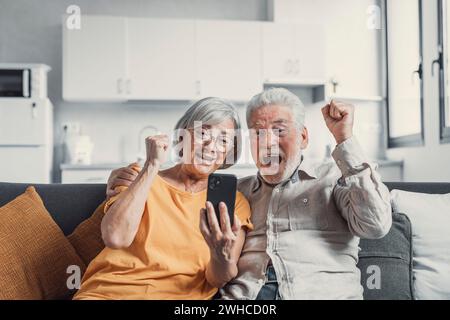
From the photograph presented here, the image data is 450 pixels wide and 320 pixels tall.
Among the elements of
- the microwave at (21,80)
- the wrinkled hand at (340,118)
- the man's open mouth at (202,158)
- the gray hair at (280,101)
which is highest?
the microwave at (21,80)

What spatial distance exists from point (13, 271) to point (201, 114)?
69cm

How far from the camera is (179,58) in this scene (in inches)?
153

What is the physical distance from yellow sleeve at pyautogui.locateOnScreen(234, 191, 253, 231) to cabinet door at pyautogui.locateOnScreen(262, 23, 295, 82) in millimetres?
2742

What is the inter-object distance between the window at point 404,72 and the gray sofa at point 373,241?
2191mm

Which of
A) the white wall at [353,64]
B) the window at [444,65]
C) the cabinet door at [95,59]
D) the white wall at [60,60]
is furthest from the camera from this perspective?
the white wall at [353,64]

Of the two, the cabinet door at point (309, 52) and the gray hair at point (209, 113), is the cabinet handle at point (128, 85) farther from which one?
the gray hair at point (209, 113)

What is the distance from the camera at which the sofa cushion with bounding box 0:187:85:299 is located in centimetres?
141

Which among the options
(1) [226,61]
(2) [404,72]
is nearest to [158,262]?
(1) [226,61]

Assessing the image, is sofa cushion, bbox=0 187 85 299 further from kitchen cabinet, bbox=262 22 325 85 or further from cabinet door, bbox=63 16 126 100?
kitchen cabinet, bbox=262 22 325 85

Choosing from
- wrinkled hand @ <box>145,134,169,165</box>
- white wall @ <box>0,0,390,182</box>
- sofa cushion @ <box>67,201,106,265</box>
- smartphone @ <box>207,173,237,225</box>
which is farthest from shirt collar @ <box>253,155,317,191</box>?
white wall @ <box>0,0,390,182</box>

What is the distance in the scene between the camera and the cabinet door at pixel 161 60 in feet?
12.6

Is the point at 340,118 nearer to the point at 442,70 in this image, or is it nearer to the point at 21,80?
Answer: the point at 442,70

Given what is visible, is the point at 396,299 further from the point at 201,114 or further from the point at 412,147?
the point at 412,147

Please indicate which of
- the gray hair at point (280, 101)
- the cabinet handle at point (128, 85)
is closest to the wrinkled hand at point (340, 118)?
the gray hair at point (280, 101)
